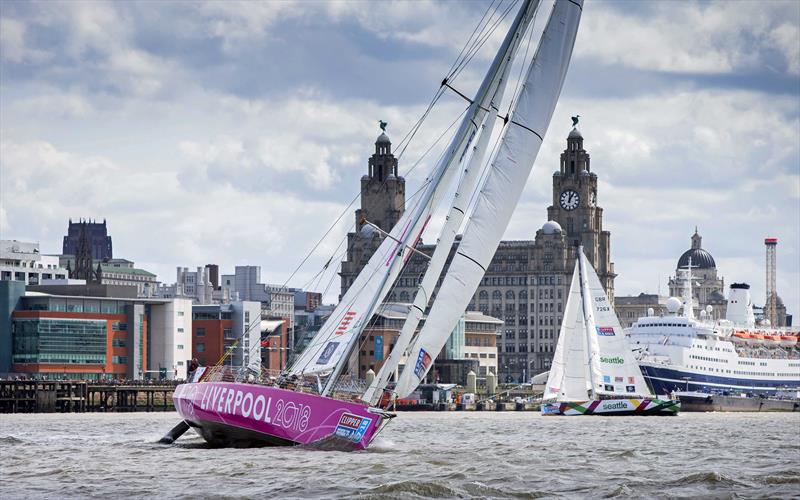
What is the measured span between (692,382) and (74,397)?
176ft

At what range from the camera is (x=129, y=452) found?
4362 centimetres

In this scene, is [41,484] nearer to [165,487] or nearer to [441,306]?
[165,487]

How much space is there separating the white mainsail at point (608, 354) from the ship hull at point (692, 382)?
88.5ft

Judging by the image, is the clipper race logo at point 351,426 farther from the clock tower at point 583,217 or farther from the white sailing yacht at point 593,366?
the clock tower at point 583,217

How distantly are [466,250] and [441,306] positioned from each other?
1.58 meters

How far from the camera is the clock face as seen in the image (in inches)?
7820

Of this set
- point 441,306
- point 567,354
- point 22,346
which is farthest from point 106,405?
point 441,306

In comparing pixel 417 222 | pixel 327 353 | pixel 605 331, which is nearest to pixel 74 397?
pixel 605 331

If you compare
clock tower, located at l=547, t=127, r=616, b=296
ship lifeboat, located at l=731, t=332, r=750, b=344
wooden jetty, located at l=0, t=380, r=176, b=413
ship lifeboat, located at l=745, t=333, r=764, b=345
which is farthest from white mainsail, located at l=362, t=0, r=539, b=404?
clock tower, located at l=547, t=127, r=616, b=296

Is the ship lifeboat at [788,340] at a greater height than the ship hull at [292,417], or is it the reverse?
the ship lifeboat at [788,340]

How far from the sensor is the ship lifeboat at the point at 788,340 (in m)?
150

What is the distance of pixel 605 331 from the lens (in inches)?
3903

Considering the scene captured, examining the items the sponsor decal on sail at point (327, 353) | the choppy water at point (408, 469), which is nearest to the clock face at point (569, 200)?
the choppy water at point (408, 469)

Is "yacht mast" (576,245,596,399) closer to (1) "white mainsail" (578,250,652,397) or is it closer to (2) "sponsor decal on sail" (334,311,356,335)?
(1) "white mainsail" (578,250,652,397)
